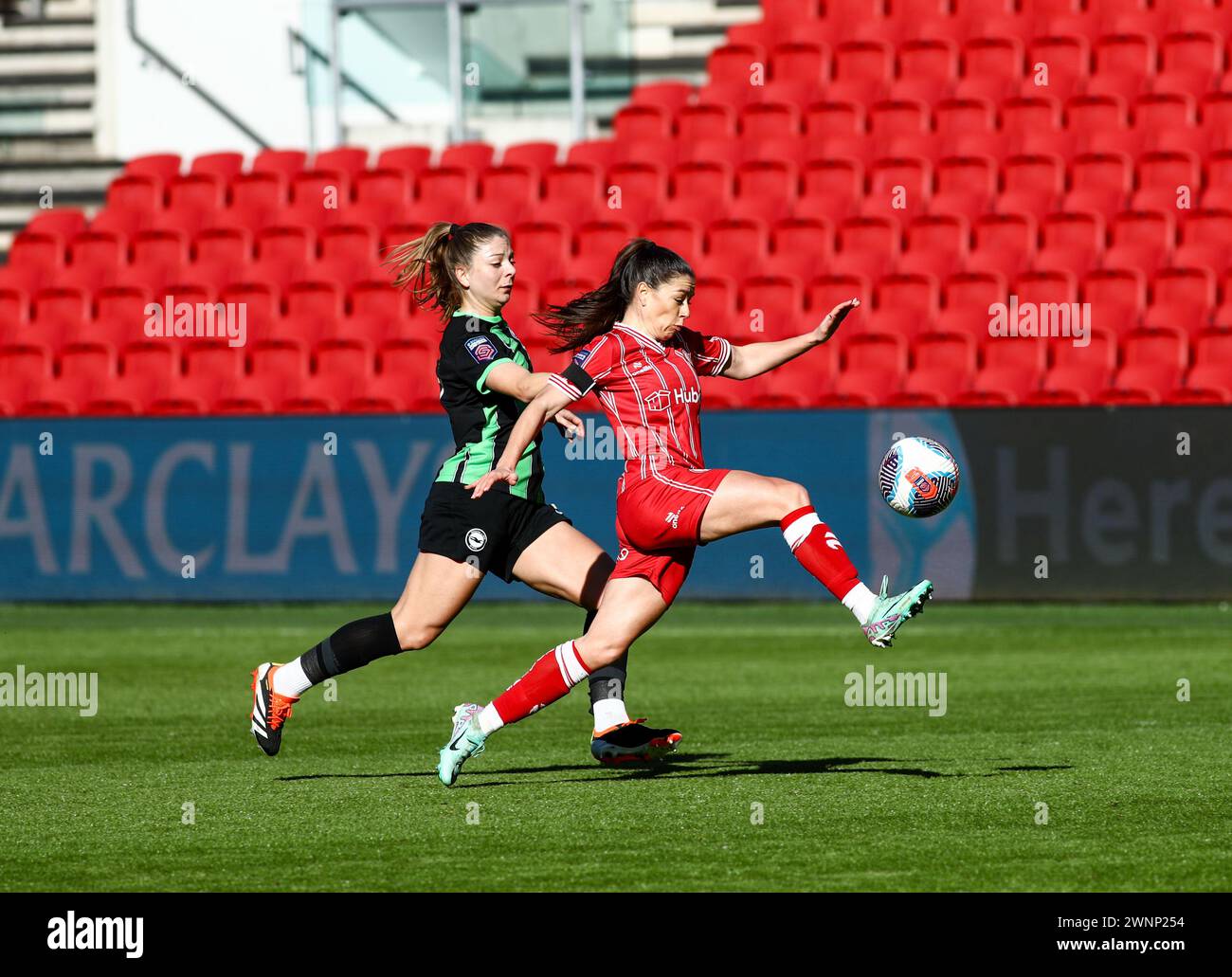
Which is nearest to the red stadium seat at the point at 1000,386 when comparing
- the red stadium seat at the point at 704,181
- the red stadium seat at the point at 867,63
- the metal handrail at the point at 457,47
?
the red stadium seat at the point at 704,181

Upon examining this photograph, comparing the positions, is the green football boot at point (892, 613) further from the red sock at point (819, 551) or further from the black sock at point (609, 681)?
the black sock at point (609, 681)

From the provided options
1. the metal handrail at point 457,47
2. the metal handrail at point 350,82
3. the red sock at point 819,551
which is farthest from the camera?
the metal handrail at point 350,82

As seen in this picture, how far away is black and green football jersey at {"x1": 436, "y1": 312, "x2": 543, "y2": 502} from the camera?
729cm

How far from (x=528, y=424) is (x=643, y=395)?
1.52 feet

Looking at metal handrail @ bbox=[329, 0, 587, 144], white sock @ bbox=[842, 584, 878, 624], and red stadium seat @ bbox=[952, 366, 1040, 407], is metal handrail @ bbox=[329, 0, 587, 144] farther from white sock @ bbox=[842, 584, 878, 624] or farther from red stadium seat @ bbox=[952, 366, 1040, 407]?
white sock @ bbox=[842, 584, 878, 624]

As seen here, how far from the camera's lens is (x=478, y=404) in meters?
7.38

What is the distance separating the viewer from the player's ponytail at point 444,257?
24.1 feet

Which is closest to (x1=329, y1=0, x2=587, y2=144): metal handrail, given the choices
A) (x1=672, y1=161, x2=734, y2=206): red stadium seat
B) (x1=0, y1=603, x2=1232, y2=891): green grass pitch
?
(x1=672, y1=161, x2=734, y2=206): red stadium seat

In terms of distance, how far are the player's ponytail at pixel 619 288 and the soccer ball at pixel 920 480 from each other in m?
1.08

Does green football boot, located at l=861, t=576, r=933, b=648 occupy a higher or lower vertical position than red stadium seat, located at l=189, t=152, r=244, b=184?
lower

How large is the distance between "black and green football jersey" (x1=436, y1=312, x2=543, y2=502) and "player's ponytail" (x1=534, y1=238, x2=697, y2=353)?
8.7 inches

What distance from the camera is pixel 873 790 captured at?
22.3ft

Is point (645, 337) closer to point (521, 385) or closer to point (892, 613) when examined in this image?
point (521, 385)
